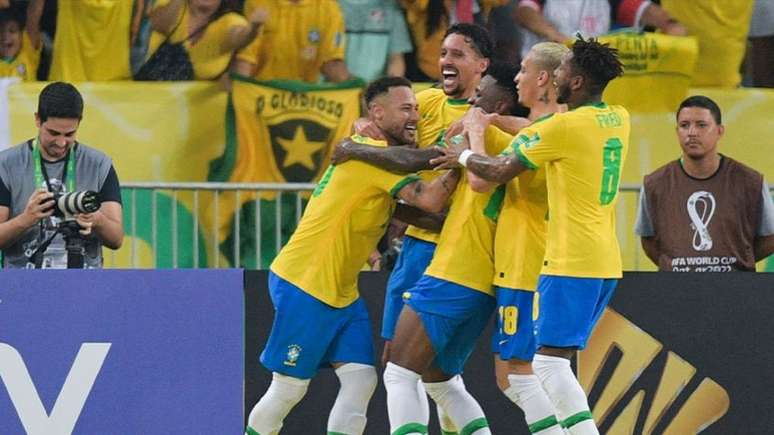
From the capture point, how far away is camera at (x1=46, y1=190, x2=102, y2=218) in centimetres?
995

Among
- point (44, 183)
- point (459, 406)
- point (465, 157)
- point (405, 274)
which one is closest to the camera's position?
point (465, 157)

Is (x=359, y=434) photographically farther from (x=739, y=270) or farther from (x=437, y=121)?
(x=739, y=270)

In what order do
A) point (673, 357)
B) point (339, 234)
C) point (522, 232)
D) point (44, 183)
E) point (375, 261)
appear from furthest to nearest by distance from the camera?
1. point (375, 261)
2. point (673, 357)
3. point (44, 183)
4. point (339, 234)
5. point (522, 232)

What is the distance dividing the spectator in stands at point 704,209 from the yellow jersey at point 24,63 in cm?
412

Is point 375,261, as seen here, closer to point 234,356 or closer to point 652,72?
point 234,356

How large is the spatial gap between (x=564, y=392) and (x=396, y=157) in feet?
4.68

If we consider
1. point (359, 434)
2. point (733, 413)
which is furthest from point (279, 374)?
point (733, 413)

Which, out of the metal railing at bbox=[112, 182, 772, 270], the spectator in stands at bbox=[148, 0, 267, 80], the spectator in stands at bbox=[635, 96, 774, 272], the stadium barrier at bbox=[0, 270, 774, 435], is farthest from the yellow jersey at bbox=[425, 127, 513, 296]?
the spectator in stands at bbox=[148, 0, 267, 80]

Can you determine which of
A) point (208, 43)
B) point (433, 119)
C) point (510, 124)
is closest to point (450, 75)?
point (433, 119)

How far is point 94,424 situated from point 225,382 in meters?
0.76

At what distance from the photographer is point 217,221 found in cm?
1142

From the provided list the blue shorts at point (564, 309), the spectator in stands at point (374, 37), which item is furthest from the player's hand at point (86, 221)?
the spectator in stands at point (374, 37)

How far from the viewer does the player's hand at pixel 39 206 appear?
1002cm

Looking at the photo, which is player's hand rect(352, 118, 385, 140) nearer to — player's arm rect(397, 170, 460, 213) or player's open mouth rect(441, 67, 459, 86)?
player's arm rect(397, 170, 460, 213)
